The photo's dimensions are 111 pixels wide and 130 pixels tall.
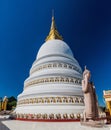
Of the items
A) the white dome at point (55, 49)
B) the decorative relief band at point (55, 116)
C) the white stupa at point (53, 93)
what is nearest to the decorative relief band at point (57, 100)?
the white stupa at point (53, 93)

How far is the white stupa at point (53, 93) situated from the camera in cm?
1845

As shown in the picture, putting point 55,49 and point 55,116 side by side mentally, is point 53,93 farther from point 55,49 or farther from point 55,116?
point 55,49

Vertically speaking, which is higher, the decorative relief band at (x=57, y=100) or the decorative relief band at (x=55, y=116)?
the decorative relief band at (x=57, y=100)

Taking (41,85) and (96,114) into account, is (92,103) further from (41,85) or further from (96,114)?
(41,85)

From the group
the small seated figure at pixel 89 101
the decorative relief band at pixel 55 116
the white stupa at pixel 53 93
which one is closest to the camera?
the small seated figure at pixel 89 101

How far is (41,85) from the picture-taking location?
22.7 m

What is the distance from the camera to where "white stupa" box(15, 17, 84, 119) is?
18.5m

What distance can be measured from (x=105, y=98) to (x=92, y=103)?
7.31 metres

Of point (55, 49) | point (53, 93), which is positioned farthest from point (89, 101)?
point (55, 49)

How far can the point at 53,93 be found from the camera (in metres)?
20.2

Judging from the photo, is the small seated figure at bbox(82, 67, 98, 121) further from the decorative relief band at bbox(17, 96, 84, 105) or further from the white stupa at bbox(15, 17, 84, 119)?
the decorative relief band at bbox(17, 96, 84, 105)

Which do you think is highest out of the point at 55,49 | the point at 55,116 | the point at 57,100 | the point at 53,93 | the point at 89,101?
the point at 55,49

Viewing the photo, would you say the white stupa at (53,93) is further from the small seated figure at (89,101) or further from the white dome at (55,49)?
the small seated figure at (89,101)

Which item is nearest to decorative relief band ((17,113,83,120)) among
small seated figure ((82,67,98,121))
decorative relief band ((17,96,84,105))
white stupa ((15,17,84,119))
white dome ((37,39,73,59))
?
white stupa ((15,17,84,119))
